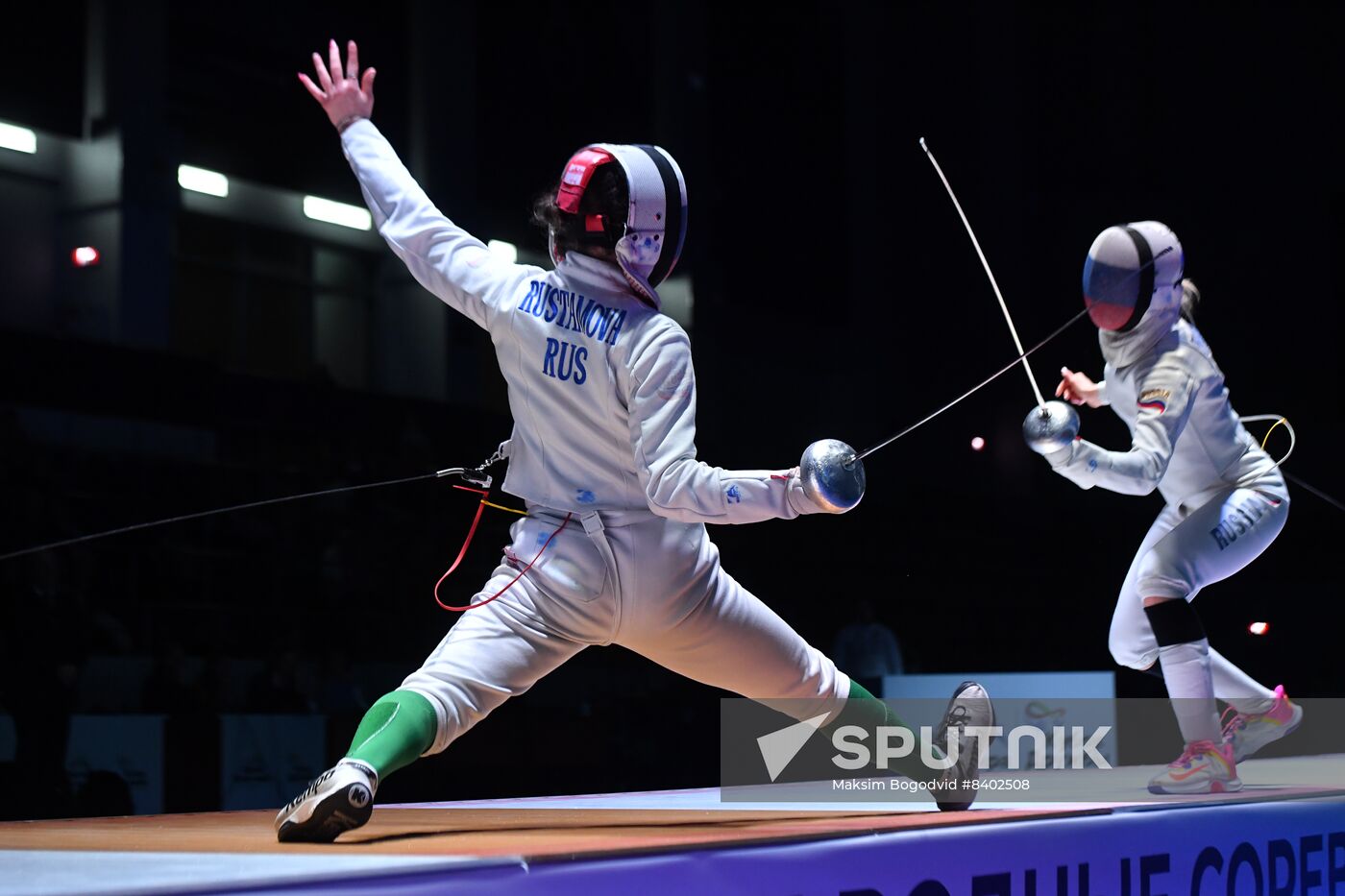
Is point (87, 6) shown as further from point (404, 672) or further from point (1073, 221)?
point (1073, 221)

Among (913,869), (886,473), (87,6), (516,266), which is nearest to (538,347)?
(516,266)

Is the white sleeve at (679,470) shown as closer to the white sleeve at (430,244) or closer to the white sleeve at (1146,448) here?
the white sleeve at (430,244)

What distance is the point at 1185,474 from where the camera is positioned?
280 cm

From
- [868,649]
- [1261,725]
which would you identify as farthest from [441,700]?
[868,649]

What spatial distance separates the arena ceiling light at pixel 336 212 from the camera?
9453 millimetres

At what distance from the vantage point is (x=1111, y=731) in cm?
522

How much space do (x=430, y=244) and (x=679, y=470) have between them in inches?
20.0

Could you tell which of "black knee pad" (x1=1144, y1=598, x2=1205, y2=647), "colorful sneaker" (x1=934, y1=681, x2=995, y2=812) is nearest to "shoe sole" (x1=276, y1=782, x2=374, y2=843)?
"colorful sneaker" (x1=934, y1=681, x2=995, y2=812)

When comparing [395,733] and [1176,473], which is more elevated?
[1176,473]

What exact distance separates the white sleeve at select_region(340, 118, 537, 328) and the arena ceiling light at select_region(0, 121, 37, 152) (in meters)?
6.56

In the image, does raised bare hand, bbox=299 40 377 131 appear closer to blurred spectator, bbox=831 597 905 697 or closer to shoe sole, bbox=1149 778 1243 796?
shoe sole, bbox=1149 778 1243 796

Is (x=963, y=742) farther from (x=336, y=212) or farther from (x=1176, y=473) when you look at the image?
(x=336, y=212)

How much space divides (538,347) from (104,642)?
339 centimetres

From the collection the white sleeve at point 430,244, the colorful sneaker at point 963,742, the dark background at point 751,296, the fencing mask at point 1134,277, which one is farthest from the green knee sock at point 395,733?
the dark background at point 751,296
